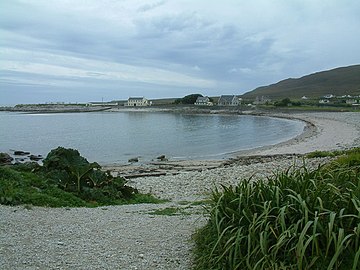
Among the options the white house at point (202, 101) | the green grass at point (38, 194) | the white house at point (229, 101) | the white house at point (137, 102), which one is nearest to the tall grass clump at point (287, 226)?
the green grass at point (38, 194)

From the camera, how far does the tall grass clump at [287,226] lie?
4.18m

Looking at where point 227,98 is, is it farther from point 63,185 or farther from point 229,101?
point 63,185

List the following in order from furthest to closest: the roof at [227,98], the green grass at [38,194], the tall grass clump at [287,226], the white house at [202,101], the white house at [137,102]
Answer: the white house at [137,102] → the white house at [202,101] → the roof at [227,98] → the green grass at [38,194] → the tall grass clump at [287,226]

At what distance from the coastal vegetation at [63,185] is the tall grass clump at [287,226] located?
17.6ft

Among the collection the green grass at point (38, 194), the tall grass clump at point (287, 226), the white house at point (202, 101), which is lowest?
the green grass at point (38, 194)

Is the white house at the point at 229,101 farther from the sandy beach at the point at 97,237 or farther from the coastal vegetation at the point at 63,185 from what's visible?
the sandy beach at the point at 97,237

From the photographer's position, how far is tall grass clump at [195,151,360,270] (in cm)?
418

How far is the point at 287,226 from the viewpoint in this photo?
471 cm

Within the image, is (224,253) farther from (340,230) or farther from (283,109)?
(283,109)

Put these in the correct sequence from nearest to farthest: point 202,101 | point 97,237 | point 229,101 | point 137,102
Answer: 1. point 97,237
2. point 229,101
3. point 202,101
4. point 137,102

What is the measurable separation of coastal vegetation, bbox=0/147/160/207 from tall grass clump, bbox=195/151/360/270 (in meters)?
5.35

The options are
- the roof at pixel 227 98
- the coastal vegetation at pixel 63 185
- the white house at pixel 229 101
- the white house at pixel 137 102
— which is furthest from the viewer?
the white house at pixel 137 102

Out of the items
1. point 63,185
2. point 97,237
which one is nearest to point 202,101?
point 63,185

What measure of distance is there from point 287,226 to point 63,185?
7.88 m
